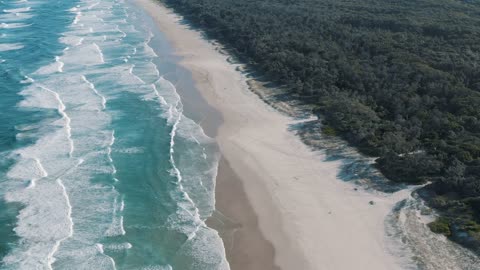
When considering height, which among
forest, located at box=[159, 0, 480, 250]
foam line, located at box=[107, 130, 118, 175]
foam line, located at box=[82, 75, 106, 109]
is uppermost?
forest, located at box=[159, 0, 480, 250]

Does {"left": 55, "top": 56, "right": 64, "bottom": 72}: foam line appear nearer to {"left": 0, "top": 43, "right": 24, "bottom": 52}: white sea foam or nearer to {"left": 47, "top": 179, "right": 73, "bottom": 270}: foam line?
{"left": 0, "top": 43, "right": 24, "bottom": 52}: white sea foam

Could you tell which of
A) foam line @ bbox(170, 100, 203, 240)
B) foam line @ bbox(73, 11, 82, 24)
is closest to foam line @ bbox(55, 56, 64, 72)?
foam line @ bbox(170, 100, 203, 240)

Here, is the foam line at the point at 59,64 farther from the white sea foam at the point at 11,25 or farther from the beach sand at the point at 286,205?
the beach sand at the point at 286,205

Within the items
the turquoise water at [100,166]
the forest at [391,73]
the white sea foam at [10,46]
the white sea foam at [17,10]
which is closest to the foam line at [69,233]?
the turquoise water at [100,166]

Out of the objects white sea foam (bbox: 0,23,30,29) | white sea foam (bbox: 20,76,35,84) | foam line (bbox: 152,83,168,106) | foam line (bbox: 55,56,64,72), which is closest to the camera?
foam line (bbox: 152,83,168,106)

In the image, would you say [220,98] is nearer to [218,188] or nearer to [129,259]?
[218,188]

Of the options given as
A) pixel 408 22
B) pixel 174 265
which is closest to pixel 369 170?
pixel 174 265
